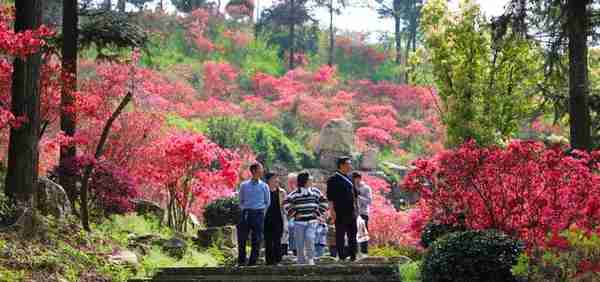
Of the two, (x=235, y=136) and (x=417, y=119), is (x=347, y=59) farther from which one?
(x=235, y=136)

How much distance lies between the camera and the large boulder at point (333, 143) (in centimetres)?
3312

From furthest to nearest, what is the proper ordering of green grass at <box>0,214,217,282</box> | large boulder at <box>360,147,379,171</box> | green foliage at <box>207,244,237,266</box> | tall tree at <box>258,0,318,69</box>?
tall tree at <box>258,0,318,69</box> < large boulder at <box>360,147,379,171</box> < green foliage at <box>207,244,237,266</box> < green grass at <box>0,214,217,282</box>

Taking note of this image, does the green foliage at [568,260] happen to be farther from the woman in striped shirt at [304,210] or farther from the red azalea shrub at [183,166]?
the red azalea shrub at [183,166]

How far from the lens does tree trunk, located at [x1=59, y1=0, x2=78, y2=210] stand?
1415 cm

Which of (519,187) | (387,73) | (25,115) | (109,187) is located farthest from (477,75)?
(387,73)

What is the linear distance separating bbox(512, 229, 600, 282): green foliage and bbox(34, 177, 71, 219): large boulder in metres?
7.64

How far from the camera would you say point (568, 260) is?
781cm

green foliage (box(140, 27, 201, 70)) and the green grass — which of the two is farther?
green foliage (box(140, 27, 201, 70))

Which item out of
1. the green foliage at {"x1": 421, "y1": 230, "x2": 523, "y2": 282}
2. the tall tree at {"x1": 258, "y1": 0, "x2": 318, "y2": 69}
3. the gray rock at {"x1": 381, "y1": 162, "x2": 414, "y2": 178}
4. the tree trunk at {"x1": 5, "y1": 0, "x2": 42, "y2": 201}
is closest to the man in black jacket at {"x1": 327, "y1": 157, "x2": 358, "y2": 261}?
the green foliage at {"x1": 421, "y1": 230, "x2": 523, "y2": 282}

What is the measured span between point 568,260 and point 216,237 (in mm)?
10120

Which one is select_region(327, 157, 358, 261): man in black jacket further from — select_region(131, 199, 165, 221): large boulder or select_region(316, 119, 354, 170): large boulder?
select_region(316, 119, 354, 170): large boulder

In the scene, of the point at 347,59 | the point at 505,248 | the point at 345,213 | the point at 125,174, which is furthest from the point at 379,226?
the point at 347,59

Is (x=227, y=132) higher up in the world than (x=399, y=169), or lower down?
higher up

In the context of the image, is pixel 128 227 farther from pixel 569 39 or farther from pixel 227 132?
pixel 227 132
